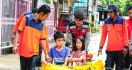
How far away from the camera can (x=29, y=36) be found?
8.41 meters

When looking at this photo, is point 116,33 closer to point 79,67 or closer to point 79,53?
point 79,53

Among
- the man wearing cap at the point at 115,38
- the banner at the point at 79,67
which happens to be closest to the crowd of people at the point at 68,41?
the man wearing cap at the point at 115,38

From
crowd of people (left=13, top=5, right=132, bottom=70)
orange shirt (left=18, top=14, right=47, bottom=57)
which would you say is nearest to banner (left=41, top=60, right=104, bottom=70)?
crowd of people (left=13, top=5, right=132, bottom=70)

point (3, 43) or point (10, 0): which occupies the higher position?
point (10, 0)

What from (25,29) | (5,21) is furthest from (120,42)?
(5,21)

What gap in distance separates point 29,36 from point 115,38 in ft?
7.78

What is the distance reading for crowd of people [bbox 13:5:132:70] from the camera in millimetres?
8430

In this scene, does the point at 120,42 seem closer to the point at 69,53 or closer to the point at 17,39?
the point at 69,53

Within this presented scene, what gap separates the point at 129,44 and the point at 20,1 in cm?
908

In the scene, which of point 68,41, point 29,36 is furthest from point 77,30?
point 29,36

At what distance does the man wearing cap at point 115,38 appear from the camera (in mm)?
9945

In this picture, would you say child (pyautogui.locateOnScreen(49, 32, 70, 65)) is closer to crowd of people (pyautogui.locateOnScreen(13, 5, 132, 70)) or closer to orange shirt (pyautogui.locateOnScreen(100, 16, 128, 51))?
crowd of people (pyautogui.locateOnScreen(13, 5, 132, 70))

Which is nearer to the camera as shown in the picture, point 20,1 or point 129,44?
point 129,44

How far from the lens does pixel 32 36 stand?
27.7ft
